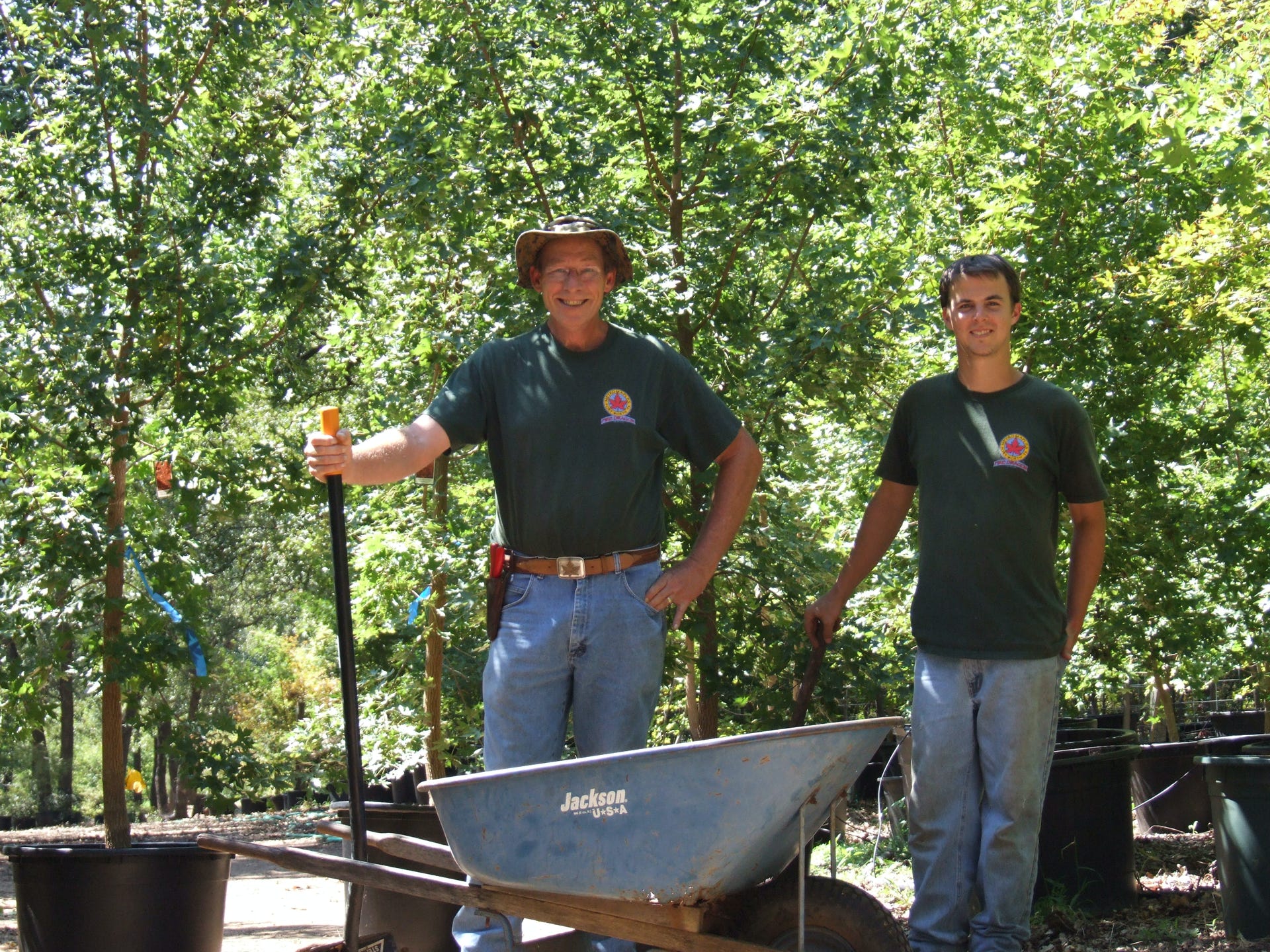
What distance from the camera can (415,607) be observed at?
542cm

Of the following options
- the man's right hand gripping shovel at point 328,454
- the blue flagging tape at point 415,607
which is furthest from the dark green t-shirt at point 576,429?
the blue flagging tape at point 415,607

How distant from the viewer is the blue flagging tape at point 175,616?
4988 millimetres

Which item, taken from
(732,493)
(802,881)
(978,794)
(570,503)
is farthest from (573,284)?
(978,794)

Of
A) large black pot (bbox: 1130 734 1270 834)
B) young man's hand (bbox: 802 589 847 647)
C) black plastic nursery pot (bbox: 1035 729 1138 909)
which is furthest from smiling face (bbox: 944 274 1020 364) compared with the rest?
large black pot (bbox: 1130 734 1270 834)

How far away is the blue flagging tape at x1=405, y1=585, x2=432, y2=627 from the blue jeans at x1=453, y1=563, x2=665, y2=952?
2339 mm

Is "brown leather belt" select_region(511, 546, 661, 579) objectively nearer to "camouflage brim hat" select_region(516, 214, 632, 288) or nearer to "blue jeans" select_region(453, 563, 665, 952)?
"blue jeans" select_region(453, 563, 665, 952)

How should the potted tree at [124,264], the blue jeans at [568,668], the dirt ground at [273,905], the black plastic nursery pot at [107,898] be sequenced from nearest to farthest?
the blue jeans at [568,668]
the black plastic nursery pot at [107,898]
the potted tree at [124,264]
the dirt ground at [273,905]

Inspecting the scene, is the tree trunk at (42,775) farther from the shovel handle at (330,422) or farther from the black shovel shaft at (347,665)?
the shovel handle at (330,422)

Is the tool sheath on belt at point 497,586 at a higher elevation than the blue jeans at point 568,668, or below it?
higher

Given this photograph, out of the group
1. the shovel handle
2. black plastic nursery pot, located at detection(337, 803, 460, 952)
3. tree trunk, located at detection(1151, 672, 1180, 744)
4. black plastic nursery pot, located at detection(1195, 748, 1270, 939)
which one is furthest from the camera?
tree trunk, located at detection(1151, 672, 1180, 744)

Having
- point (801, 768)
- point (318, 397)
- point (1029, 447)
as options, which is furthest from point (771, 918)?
point (318, 397)

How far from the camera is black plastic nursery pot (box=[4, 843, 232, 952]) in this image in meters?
4.14

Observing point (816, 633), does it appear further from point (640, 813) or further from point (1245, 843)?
point (1245, 843)

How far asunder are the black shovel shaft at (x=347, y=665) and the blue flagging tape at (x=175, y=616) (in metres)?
2.41
